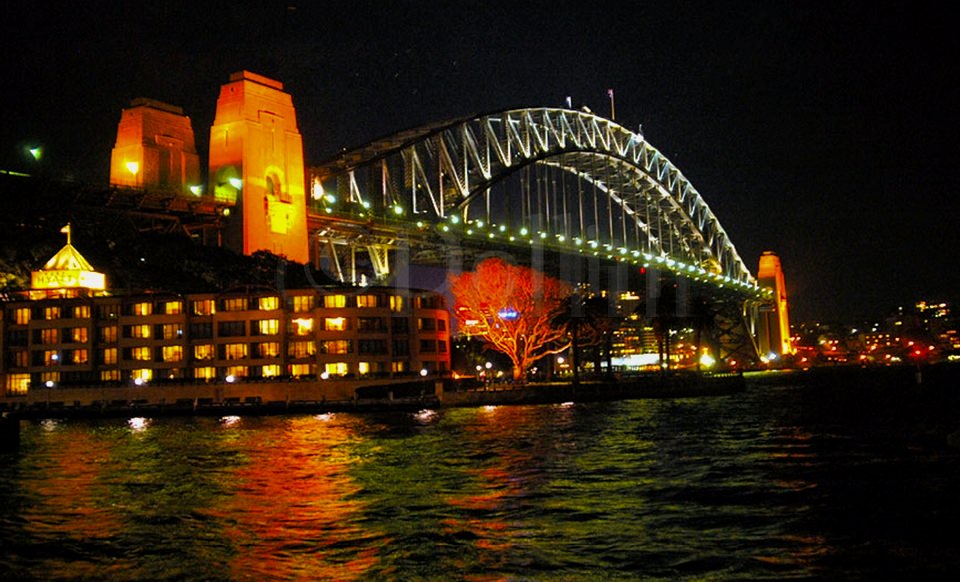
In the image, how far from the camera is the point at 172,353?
84750 mm

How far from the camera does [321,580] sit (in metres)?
16.9

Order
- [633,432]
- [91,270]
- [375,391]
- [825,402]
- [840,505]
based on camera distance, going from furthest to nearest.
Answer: [91,270] → [375,391] → [825,402] → [633,432] → [840,505]

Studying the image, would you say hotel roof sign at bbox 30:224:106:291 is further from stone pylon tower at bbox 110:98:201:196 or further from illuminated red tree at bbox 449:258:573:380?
illuminated red tree at bbox 449:258:573:380

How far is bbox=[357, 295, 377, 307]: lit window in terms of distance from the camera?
84.0m

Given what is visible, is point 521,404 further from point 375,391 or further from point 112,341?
point 112,341

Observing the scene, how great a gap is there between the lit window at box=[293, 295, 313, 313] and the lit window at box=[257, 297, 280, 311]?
1.55 meters

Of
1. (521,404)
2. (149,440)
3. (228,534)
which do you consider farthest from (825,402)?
(228,534)

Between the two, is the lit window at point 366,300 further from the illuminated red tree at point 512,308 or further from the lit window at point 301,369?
the illuminated red tree at point 512,308

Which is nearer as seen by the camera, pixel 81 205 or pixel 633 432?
pixel 633 432

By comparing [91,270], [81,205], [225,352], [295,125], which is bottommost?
[225,352]

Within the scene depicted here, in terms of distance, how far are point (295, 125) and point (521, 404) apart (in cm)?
4683

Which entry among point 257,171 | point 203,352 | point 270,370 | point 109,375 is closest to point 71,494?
point 270,370

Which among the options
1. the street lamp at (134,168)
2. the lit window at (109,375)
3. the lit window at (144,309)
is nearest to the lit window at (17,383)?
Answer: the lit window at (109,375)

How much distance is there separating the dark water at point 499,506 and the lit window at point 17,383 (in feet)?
143
